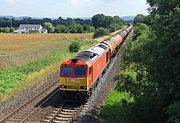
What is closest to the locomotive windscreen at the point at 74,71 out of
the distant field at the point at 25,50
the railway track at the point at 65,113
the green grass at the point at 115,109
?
the railway track at the point at 65,113

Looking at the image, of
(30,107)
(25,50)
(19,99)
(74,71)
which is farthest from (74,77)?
(25,50)

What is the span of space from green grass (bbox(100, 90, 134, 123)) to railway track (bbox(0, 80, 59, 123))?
4261 millimetres

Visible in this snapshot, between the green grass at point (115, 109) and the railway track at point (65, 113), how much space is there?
66.4 inches

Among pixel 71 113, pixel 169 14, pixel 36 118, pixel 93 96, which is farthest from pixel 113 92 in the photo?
pixel 169 14

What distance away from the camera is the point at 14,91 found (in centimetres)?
2872

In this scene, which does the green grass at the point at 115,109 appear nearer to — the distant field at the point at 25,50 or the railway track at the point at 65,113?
the railway track at the point at 65,113

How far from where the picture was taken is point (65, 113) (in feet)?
70.7

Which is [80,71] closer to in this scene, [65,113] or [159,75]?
[65,113]

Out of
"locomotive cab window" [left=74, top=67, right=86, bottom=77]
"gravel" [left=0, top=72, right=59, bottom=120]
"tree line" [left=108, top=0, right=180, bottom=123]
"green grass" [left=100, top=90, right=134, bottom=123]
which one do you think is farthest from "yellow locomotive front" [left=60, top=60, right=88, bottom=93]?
"tree line" [left=108, top=0, right=180, bottom=123]

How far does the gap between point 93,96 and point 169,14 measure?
1152cm

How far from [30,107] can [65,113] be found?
281 centimetres

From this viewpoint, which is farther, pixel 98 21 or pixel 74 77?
pixel 98 21

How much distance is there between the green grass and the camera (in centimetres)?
1973

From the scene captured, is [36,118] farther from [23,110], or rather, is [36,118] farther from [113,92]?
[113,92]
